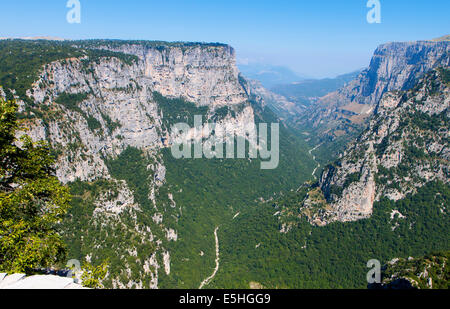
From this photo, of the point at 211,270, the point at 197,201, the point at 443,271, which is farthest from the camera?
the point at 197,201

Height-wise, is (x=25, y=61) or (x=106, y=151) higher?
(x=25, y=61)

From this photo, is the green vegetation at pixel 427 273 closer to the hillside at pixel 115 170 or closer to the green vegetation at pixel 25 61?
the hillside at pixel 115 170

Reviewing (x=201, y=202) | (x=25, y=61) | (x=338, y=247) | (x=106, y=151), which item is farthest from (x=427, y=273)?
(x=25, y=61)

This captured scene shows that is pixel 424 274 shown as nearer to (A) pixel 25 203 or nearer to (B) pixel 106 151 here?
(A) pixel 25 203

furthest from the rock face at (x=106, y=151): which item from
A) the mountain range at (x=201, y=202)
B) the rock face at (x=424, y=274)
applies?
the rock face at (x=424, y=274)

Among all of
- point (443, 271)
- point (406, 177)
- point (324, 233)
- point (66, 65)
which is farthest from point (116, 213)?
point (406, 177)

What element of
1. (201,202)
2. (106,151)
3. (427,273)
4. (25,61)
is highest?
(25,61)

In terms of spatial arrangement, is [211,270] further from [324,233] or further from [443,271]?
[443,271]
